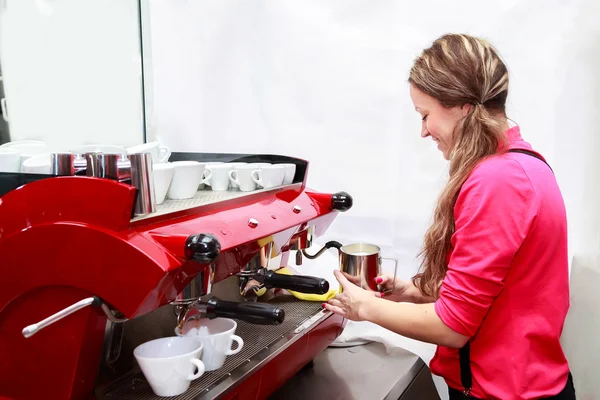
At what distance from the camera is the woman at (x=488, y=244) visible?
80 cm

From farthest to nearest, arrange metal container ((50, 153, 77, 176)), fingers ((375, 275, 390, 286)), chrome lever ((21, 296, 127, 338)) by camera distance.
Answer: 1. fingers ((375, 275, 390, 286))
2. metal container ((50, 153, 77, 176))
3. chrome lever ((21, 296, 127, 338))

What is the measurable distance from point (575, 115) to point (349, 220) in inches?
25.4

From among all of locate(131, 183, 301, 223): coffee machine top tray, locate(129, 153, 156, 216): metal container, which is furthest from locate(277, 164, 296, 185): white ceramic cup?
locate(129, 153, 156, 216): metal container

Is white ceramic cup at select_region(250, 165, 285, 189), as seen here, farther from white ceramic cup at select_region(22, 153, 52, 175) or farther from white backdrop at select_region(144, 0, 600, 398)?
white backdrop at select_region(144, 0, 600, 398)

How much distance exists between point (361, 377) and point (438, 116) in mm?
573

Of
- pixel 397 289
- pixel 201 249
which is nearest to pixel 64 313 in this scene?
pixel 201 249

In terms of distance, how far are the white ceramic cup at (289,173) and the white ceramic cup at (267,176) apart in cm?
3

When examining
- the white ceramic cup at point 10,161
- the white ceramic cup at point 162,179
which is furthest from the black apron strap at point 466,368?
the white ceramic cup at point 10,161

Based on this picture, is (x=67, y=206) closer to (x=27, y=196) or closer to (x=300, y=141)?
(x=27, y=196)

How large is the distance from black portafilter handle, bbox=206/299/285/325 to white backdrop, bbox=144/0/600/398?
2.49ft

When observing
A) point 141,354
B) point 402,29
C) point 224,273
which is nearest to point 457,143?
point 224,273

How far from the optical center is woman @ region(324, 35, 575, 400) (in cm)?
80

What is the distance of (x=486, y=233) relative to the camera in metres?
0.79

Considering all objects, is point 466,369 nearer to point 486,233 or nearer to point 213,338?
point 486,233
